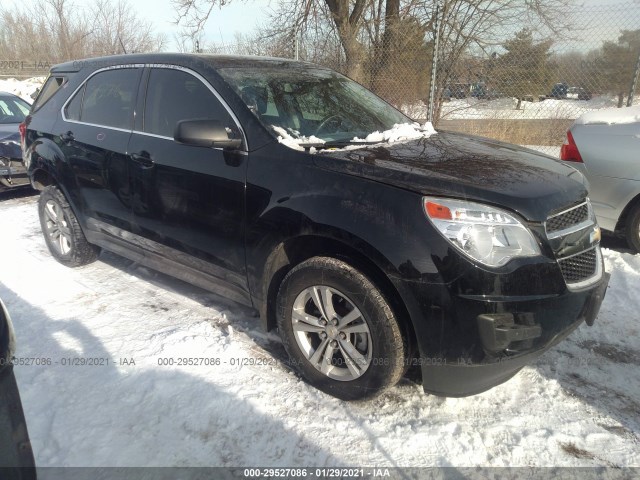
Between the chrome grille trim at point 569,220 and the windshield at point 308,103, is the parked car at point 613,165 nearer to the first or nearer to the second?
the windshield at point 308,103

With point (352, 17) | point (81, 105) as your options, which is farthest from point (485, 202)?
point (352, 17)

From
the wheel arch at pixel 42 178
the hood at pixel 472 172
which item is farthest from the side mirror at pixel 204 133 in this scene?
the wheel arch at pixel 42 178

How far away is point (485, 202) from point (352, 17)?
9.68 m

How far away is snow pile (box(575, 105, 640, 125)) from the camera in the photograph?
4.66m

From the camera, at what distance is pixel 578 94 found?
24.1 feet

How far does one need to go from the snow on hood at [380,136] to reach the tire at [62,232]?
249cm

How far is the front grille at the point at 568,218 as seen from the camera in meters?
2.29

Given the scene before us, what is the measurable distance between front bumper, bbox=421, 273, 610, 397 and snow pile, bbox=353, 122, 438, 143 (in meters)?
1.42

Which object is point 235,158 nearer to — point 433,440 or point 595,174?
point 433,440

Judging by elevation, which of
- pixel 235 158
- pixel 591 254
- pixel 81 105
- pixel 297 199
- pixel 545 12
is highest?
pixel 545 12

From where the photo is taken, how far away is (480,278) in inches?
82.6

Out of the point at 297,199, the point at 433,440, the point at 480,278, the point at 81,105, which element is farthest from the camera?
the point at 81,105

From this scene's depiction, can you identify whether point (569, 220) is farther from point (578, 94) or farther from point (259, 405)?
point (578, 94)

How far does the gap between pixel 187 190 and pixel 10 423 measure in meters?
1.82
